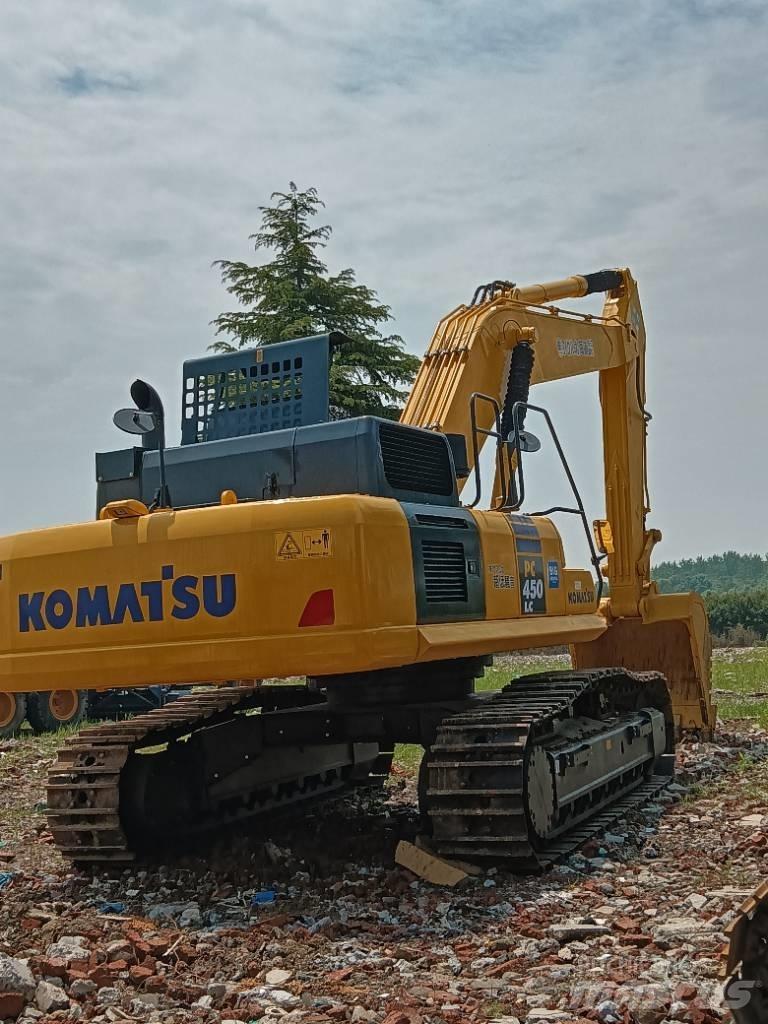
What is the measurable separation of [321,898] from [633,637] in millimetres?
6107

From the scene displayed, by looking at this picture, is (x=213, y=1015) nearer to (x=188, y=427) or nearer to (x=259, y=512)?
(x=259, y=512)

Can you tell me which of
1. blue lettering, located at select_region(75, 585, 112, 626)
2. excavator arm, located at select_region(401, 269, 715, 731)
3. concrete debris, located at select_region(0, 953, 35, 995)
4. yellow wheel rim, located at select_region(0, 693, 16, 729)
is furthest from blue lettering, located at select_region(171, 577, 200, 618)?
yellow wheel rim, located at select_region(0, 693, 16, 729)

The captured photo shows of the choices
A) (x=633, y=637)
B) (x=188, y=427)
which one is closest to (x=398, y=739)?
(x=188, y=427)

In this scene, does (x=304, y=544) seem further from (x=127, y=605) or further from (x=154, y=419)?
(x=154, y=419)

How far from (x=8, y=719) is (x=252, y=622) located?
9971 millimetres

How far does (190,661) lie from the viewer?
625cm

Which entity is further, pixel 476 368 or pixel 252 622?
pixel 476 368

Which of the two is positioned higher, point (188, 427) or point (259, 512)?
point (188, 427)

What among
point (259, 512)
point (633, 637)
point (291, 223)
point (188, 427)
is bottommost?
point (633, 637)

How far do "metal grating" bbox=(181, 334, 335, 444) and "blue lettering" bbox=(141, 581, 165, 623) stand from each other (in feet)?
4.82

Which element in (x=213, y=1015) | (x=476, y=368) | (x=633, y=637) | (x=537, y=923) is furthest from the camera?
(x=633, y=637)

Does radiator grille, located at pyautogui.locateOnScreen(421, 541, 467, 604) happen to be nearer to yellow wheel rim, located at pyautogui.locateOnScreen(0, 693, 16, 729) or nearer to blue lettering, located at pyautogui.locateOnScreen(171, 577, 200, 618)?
blue lettering, located at pyautogui.locateOnScreen(171, 577, 200, 618)

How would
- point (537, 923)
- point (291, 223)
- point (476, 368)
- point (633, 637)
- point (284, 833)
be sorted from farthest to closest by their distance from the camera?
point (291, 223) < point (633, 637) < point (476, 368) < point (284, 833) < point (537, 923)

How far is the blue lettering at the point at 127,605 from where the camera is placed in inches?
254
